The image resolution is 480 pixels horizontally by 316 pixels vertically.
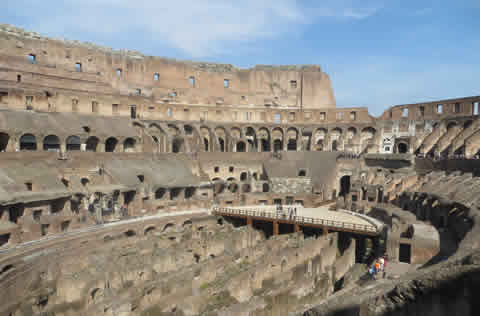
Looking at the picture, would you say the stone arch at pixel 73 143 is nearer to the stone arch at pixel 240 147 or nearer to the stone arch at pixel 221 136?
the stone arch at pixel 221 136

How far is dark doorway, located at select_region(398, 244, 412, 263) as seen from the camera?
17.9m

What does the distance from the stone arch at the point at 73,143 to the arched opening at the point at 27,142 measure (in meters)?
2.80

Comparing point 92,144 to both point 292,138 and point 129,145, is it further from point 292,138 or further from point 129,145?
point 292,138

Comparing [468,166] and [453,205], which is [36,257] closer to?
[453,205]

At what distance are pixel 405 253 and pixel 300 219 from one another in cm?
909

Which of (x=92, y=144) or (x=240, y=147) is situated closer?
(x=92, y=144)

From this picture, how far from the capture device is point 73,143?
33.6m

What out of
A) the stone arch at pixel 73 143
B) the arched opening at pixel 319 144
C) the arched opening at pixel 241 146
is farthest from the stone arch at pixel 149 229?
the arched opening at pixel 319 144

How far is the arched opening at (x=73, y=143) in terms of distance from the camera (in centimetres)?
3306

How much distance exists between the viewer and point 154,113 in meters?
41.0

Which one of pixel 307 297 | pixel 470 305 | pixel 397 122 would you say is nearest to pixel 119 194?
pixel 307 297

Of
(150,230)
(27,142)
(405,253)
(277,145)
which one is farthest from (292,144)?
(27,142)

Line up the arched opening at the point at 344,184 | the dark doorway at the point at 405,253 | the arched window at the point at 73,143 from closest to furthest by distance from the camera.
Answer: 1. the dark doorway at the point at 405,253
2. the arched window at the point at 73,143
3. the arched opening at the point at 344,184

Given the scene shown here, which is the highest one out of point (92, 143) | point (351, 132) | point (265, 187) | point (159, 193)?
point (351, 132)
